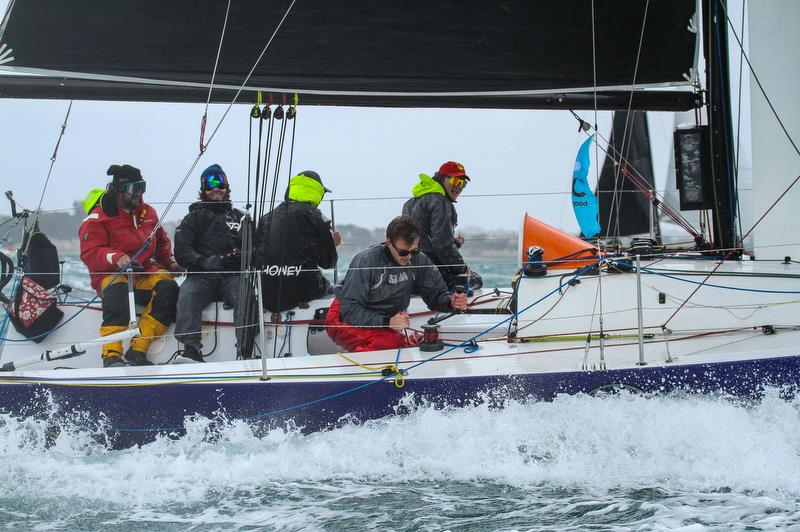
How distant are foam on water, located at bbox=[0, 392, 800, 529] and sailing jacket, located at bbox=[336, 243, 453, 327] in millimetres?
811

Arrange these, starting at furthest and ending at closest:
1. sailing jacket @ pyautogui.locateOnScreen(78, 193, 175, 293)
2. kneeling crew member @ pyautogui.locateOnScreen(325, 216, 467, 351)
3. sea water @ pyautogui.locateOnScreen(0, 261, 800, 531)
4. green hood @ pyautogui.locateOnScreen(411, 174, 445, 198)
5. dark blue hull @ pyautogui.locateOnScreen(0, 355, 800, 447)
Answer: green hood @ pyautogui.locateOnScreen(411, 174, 445, 198), sailing jacket @ pyautogui.locateOnScreen(78, 193, 175, 293), kneeling crew member @ pyautogui.locateOnScreen(325, 216, 467, 351), dark blue hull @ pyautogui.locateOnScreen(0, 355, 800, 447), sea water @ pyautogui.locateOnScreen(0, 261, 800, 531)

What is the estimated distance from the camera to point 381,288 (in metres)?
4.58

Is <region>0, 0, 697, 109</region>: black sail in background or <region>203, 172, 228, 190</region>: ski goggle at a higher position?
<region>0, 0, 697, 109</region>: black sail in background

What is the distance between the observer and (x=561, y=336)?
4.41 m

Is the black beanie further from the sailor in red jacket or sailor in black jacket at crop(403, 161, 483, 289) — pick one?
sailor in black jacket at crop(403, 161, 483, 289)

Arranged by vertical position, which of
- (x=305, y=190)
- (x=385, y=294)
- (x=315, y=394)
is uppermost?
(x=305, y=190)

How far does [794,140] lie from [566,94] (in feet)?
4.81

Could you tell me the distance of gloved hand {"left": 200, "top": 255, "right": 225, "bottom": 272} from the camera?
16.3 feet

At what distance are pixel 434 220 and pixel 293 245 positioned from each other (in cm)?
95

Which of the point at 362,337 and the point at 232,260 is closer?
the point at 362,337

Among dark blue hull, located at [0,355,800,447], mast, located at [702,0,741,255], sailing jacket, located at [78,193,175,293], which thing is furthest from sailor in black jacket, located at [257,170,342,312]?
mast, located at [702,0,741,255]

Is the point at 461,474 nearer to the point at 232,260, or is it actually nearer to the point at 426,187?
the point at 232,260

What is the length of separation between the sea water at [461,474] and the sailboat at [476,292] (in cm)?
11

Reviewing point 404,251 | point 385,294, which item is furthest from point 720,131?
point 385,294
